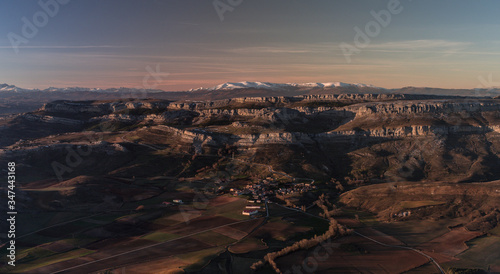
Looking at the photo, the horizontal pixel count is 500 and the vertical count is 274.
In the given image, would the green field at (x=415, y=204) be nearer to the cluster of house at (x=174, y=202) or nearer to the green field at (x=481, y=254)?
the green field at (x=481, y=254)

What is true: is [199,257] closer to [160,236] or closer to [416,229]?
[160,236]

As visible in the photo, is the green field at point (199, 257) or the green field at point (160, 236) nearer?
the green field at point (199, 257)

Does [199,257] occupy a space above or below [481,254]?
below

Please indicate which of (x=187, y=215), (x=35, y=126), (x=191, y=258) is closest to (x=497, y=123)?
(x=187, y=215)

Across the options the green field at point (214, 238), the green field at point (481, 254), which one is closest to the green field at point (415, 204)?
the green field at point (481, 254)

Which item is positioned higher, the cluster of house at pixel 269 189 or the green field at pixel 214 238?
the cluster of house at pixel 269 189

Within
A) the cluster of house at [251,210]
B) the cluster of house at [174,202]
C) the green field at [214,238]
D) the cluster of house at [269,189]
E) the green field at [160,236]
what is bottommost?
the green field at [160,236]

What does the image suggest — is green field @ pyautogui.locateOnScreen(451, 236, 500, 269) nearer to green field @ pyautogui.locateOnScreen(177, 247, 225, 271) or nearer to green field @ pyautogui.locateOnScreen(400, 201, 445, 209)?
green field @ pyautogui.locateOnScreen(400, 201, 445, 209)

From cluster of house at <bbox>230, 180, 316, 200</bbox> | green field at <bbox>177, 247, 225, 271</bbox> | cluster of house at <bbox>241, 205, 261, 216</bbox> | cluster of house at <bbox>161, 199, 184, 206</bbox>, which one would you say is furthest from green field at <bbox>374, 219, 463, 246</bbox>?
cluster of house at <bbox>161, 199, 184, 206</bbox>

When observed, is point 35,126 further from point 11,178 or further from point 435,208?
point 435,208

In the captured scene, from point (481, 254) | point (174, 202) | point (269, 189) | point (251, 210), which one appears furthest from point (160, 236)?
point (481, 254)

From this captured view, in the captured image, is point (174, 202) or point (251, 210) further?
point (174, 202)
